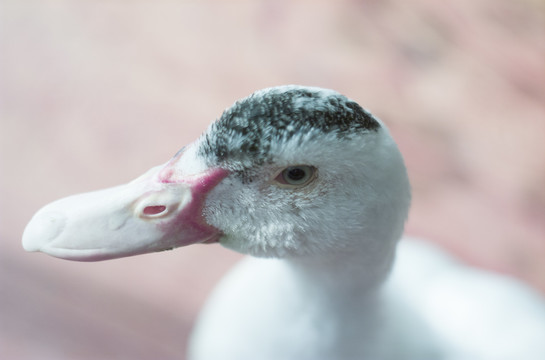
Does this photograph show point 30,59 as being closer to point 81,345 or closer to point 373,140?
point 81,345

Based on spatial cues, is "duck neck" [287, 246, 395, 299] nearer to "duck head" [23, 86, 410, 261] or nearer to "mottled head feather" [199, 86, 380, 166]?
"duck head" [23, 86, 410, 261]

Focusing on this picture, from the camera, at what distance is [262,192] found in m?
0.51

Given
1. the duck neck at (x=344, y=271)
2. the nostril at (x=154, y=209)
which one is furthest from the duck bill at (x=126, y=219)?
the duck neck at (x=344, y=271)

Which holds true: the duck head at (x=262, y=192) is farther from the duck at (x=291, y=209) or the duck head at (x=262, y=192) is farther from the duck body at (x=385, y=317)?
the duck body at (x=385, y=317)

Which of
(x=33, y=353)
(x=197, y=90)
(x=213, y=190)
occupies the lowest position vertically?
(x=213, y=190)

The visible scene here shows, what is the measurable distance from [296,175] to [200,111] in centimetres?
86

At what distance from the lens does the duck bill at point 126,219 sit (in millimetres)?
508

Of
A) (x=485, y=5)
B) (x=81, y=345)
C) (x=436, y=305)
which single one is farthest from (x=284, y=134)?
(x=485, y=5)

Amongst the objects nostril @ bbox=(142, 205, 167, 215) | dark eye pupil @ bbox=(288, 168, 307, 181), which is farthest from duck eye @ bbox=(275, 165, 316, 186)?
nostril @ bbox=(142, 205, 167, 215)

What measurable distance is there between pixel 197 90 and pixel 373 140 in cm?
92

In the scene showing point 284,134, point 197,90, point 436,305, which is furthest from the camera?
point 197,90

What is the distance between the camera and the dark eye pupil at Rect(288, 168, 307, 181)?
50 centimetres

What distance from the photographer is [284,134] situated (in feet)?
1.56

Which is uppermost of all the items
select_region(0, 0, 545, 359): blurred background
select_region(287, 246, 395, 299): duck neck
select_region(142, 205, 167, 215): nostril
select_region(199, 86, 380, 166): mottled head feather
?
select_region(0, 0, 545, 359): blurred background
